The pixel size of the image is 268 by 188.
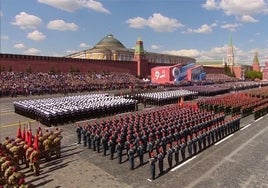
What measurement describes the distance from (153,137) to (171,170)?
251 cm

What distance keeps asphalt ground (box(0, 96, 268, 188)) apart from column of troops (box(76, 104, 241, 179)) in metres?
0.33

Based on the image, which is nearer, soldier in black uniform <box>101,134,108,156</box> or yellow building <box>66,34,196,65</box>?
soldier in black uniform <box>101,134,108,156</box>

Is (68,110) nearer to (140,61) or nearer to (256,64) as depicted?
(140,61)

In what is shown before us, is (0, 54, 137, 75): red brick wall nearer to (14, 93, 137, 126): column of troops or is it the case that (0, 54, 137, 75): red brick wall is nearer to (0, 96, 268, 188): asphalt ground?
(14, 93, 137, 126): column of troops

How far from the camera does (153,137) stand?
40.5ft

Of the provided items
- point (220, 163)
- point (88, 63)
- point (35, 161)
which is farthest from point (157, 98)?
point (88, 63)

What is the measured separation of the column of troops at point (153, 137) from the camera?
10.6m

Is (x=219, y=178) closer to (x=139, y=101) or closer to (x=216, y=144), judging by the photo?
(x=216, y=144)

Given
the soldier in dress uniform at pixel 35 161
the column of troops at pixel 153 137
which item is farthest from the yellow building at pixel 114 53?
the soldier in dress uniform at pixel 35 161

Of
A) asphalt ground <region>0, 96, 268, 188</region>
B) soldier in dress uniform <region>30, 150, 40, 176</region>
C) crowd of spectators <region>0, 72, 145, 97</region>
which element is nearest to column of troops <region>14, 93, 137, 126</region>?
asphalt ground <region>0, 96, 268, 188</region>

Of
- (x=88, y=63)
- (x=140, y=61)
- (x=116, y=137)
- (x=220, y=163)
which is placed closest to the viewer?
(x=220, y=163)

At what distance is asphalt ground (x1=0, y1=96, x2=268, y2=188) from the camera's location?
8.84 metres

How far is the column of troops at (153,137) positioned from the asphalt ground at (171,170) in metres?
0.33

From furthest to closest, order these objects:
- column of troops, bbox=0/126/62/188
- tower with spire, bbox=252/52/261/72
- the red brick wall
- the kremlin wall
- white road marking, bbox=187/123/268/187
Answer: tower with spire, bbox=252/52/261/72 → the kremlin wall → the red brick wall → white road marking, bbox=187/123/268/187 → column of troops, bbox=0/126/62/188
